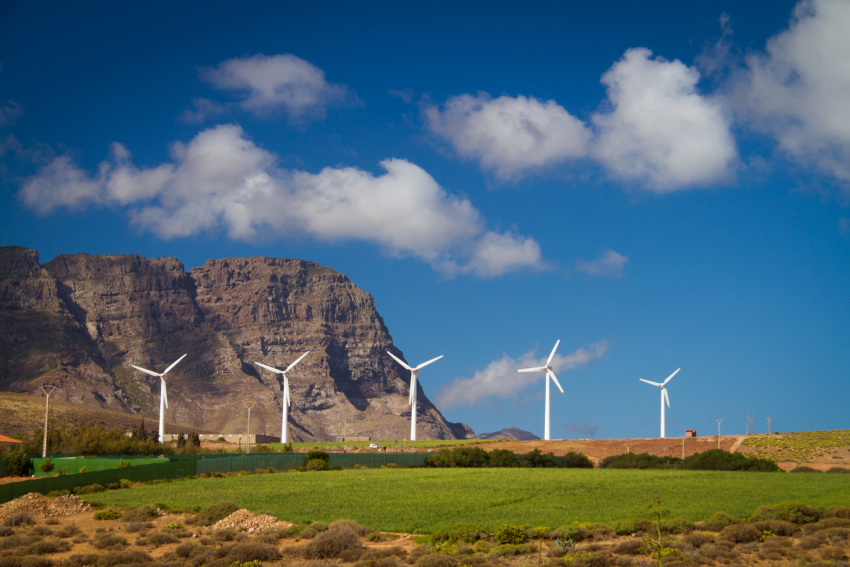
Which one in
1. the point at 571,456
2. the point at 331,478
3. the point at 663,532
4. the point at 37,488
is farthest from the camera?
the point at 571,456

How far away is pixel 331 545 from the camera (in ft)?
105

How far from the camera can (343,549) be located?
3192 centimetres

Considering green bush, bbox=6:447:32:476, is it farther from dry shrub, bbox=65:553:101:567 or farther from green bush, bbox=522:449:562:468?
green bush, bbox=522:449:562:468

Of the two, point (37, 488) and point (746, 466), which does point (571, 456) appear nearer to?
point (746, 466)

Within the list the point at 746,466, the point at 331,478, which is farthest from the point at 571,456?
the point at 331,478

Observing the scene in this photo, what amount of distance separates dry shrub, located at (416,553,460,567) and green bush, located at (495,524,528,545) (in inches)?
171

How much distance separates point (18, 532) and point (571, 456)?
70364 mm

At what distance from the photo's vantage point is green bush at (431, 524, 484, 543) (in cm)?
3325

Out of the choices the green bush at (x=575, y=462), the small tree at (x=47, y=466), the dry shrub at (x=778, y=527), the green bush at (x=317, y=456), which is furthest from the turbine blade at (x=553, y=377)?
the dry shrub at (x=778, y=527)

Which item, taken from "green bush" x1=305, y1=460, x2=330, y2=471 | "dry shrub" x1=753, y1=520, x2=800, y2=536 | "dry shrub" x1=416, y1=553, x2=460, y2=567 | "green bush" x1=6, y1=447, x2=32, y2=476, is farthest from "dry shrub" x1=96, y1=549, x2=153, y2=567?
"green bush" x1=305, y1=460, x2=330, y2=471

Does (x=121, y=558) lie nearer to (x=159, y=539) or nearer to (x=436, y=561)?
(x=159, y=539)

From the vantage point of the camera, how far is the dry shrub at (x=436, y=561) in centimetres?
2847

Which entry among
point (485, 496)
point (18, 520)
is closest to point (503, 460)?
point (485, 496)

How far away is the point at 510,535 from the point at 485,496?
17.2 m
